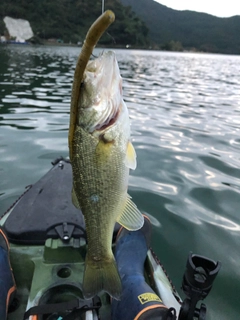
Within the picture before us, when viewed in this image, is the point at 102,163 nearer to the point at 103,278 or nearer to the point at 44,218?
the point at 103,278

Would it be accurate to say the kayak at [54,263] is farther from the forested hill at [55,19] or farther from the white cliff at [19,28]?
the forested hill at [55,19]

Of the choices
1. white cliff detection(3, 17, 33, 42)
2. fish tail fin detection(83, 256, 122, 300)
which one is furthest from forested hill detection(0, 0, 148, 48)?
fish tail fin detection(83, 256, 122, 300)

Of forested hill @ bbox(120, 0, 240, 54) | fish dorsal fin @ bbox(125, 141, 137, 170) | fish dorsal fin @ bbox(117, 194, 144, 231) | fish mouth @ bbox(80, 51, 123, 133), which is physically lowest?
forested hill @ bbox(120, 0, 240, 54)

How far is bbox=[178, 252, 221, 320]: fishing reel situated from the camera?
220 centimetres

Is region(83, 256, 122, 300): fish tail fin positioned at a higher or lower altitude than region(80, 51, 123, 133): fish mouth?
lower

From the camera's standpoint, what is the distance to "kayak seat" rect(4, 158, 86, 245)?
3.41 m

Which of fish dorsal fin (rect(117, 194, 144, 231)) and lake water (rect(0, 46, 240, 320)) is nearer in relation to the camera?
fish dorsal fin (rect(117, 194, 144, 231))

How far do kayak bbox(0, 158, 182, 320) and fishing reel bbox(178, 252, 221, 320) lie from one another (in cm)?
42

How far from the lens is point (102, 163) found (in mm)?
1863

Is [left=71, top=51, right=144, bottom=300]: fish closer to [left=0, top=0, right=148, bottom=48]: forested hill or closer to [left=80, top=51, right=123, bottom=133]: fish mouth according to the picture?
[left=80, top=51, right=123, bottom=133]: fish mouth

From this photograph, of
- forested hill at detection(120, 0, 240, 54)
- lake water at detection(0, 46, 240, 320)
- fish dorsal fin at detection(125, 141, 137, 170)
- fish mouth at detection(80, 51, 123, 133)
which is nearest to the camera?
fish mouth at detection(80, 51, 123, 133)

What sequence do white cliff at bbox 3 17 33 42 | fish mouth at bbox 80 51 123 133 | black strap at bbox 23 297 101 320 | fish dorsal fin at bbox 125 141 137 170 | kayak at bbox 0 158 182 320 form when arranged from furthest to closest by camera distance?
white cliff at bbox 3 17 33 42 → kayak at bbox 0 158 182 320 → black strap at bbox 23 297 101 320 → fish dorsal fin at bbox 125 141 137 170 → fish mouth at bbox 80 51 123 133

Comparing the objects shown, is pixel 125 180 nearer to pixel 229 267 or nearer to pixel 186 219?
pixel 229 267

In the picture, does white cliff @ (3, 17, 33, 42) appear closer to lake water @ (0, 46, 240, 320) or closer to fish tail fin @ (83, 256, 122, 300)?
lake water @ (0, 46, 240, 320)
